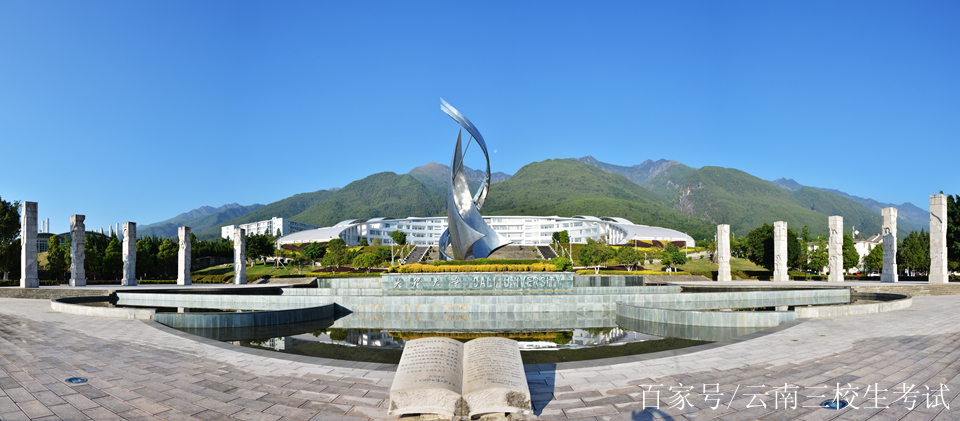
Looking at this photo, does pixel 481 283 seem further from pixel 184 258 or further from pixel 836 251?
pixel 836 251

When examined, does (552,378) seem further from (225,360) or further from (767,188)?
(767,188)

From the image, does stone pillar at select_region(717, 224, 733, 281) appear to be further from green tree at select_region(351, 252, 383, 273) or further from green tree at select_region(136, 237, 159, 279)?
green tree at select_region(136, 237, 159, 279)

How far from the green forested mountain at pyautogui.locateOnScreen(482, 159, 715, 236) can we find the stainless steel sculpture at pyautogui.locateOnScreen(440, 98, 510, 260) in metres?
94.9

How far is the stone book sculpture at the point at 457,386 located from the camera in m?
4.06

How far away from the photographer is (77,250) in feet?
85.8

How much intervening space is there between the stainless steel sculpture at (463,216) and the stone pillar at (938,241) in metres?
20.9

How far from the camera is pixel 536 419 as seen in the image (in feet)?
14.5

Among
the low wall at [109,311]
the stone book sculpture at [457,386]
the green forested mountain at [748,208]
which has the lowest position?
the low wall at [109,311]

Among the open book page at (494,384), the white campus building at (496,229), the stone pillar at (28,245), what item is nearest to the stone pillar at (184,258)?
the stone pillar at (28,245)

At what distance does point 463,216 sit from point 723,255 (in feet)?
54.4

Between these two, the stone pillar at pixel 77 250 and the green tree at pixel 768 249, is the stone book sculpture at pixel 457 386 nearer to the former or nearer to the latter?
the stone pillar at pixel 77 250

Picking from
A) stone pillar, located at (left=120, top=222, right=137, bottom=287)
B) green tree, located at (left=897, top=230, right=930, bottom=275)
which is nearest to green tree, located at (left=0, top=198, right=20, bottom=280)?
stone pillar, located at (left=120, top=222, right=137, bottom=287)

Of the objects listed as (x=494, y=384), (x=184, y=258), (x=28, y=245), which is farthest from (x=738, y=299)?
(x=28, y=245)

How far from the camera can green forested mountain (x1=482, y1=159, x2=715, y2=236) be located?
5246 inches
